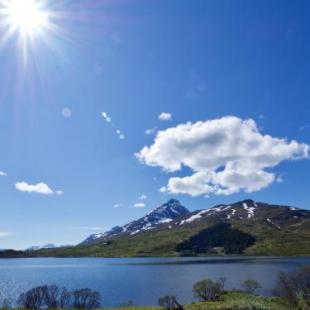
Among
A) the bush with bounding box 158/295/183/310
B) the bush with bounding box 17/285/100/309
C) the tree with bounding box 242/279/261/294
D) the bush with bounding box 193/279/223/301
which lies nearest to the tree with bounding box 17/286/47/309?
the bush with bounding box 17/285/100/309

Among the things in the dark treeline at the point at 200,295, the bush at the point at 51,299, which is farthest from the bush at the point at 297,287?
the bush at the point at 51,299

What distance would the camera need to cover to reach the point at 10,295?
290 ft

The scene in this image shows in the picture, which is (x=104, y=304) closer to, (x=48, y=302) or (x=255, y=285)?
(x=48, y=302)

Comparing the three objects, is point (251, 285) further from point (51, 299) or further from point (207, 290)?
point (51, 299)

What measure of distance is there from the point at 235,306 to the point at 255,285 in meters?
31.4

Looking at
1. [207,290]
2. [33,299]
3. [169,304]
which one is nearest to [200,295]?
[207,290]

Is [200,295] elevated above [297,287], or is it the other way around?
[297,287]

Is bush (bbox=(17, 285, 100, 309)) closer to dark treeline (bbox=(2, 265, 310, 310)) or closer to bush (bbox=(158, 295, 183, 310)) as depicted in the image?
dark treeline (bbox=(2, 265, 310, 310))

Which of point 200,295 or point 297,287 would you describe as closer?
point 297,287

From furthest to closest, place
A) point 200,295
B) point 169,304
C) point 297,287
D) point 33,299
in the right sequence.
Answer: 1. point 200,295
2. point 33,299
3. point 297,287
4. point 169,304

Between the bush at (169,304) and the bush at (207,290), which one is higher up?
the bush at (207,290)

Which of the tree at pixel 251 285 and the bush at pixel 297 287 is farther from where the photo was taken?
the tree at pixel 251 285

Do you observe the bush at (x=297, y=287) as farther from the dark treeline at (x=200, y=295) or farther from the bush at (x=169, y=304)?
the bush at (x=169, y=304)

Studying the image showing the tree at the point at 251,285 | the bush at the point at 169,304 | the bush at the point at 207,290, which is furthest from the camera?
the tree at the point at 251,285
